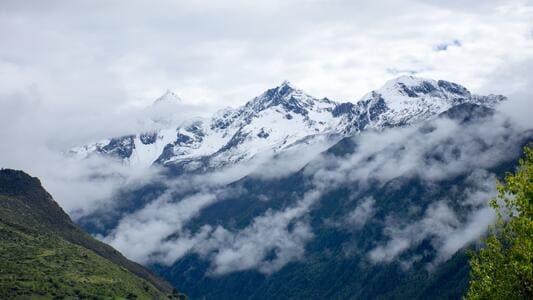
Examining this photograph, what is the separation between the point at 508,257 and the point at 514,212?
14.1ft

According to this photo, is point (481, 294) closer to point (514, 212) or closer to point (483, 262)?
point (483, 262)

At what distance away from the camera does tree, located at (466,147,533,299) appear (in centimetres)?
4806

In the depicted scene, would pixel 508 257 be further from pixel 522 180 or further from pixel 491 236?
pixel 522 180

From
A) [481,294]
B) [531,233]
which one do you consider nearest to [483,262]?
[481,294]

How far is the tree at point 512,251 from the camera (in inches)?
1892

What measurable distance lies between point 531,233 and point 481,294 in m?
7.53

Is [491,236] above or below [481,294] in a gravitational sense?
above

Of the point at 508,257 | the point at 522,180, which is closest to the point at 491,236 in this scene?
the point at 508,257

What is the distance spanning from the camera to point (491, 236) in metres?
51.7

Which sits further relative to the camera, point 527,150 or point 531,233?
point 527,150

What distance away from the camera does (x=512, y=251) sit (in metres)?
49.4

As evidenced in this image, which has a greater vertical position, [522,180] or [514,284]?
[522,180]

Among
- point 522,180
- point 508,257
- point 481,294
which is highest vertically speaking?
point 522,180

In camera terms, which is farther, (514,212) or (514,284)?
(514,212)
